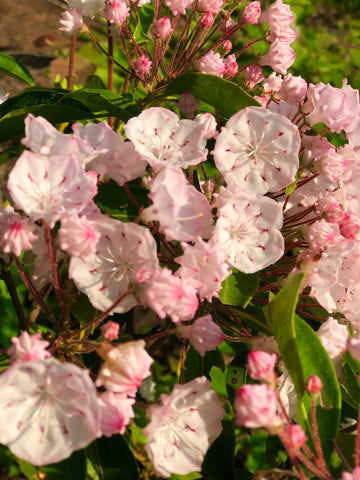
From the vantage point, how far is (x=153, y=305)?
1.02 meters

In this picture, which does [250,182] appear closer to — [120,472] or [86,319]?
[86,319]

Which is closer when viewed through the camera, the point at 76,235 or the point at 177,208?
the point at 76,235

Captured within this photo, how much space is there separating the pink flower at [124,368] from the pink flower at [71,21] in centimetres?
114

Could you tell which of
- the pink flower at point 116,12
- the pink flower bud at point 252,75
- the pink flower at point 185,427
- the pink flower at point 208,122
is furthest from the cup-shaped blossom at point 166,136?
the pink flower at point 185,427

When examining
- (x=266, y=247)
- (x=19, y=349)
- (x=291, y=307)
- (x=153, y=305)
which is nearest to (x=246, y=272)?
(x=266, y=247)

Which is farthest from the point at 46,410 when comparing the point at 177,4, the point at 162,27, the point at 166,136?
the point at 177,4

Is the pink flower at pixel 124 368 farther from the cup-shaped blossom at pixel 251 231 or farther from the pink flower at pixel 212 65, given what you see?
the pink flower at pixel 212 65

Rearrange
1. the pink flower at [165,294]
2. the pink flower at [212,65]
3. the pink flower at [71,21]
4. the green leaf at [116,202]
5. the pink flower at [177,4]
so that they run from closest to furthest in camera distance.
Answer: the pink flower at [165,294]
the green leaf at [116,202]
the pink flower at [212,65]
the pink flower at [177,4]
the pink flower at [71,21]

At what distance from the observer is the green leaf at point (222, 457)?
1.25 m

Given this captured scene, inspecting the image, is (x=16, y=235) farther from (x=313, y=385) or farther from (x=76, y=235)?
(x=313, y=385)

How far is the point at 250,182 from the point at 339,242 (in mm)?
284

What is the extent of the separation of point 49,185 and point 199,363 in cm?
62

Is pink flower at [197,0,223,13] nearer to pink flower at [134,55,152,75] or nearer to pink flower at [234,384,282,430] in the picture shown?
pink flower at [134,55,152,75]

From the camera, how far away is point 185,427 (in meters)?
1.16
